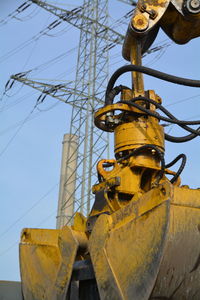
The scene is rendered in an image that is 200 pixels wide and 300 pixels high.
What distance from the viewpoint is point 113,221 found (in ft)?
6.45

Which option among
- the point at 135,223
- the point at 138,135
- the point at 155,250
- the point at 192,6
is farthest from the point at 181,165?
the point at 192,6

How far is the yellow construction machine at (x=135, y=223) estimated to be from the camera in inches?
65.5

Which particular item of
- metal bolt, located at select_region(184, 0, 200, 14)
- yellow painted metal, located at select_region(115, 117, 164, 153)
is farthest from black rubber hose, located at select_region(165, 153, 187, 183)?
metal bolt, located at select_region(184, 0, 200, 14)

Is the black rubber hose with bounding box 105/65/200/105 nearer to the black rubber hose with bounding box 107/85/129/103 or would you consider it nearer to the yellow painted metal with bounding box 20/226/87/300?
the black rubber hose with bounding box 107/85/129/103

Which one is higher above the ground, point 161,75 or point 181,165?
point 161,75

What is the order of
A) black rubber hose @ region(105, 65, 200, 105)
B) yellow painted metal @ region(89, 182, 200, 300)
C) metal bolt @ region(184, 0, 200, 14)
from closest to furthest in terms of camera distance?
yellow painted metal @ region(89, 182, 200, 300) < black rubber hose @ region(105, 65, 200, 105) < metal bolt @ region(184, 0, 200, 14)

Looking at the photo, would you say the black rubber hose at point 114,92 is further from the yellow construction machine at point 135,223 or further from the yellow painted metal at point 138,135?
the yellow painted metal at point 138,135

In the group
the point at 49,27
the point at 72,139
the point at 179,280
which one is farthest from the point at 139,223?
the point at 49,27

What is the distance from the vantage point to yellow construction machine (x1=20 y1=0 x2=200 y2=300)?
1664 mm

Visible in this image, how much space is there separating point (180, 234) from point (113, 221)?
16.4 inches

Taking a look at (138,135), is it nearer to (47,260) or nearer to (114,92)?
(114,92)

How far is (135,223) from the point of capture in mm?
1784

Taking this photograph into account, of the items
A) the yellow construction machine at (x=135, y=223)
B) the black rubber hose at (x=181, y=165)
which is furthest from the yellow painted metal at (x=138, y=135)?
the black rubber hose at (x=181, y=165)

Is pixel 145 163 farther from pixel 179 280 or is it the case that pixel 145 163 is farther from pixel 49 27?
pixel 49 27
